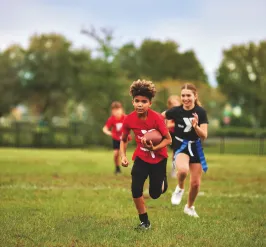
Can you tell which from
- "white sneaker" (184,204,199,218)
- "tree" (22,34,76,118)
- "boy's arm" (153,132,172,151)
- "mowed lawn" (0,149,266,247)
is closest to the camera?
"mowed lawn" (0,149,266,247)

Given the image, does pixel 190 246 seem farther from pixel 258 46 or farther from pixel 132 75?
pixel 132 75

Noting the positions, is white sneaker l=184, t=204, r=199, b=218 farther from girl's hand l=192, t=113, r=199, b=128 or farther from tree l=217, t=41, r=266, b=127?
tree l=217, t=41, r=266, b=127

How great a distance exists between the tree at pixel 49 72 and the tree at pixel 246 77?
2038cm

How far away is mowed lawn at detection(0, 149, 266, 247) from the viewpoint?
6.25 metres

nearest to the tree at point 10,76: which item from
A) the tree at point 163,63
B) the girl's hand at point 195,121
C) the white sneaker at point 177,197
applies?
the tree at point 163,63

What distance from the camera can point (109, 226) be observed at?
7.06 m

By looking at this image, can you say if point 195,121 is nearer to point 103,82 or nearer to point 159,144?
point 159,144

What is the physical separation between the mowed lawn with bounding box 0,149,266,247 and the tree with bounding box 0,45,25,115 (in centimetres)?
6032

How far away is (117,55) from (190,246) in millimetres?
35941

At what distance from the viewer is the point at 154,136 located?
693cm

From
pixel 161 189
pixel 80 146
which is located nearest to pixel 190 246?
pixel 161 189

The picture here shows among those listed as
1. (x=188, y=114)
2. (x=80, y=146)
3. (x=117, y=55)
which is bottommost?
(x=80, y=146)

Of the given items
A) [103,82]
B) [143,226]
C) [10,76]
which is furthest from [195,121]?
[10,76]

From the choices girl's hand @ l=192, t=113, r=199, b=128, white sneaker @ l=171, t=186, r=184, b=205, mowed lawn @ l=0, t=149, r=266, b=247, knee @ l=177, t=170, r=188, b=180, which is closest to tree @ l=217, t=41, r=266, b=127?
mowed lawn @ l=0, t=149, r=266, b=247
